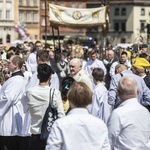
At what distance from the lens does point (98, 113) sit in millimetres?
11383

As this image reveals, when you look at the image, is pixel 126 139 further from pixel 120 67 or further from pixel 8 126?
pixel 120 67

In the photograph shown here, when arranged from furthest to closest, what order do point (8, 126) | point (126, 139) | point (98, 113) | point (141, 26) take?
point (141, 26) → point (98, 113) → point (8, 126) → point (126, 139)

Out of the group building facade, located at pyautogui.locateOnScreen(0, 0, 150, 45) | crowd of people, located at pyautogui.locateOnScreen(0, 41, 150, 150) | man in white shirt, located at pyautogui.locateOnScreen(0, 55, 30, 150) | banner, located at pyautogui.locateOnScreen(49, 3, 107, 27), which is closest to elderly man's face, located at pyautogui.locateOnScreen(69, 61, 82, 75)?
crowd of people, located at pyautogui.locateOnScreen(0, 41, 150, 150)

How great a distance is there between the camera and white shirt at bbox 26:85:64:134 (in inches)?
343

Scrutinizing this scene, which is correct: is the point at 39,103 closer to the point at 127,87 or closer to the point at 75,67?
the point at 127,87

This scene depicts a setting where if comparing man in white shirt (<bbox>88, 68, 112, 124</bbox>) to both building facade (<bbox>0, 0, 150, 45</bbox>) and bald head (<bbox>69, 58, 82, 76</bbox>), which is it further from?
building facade (<bbox>0, 0, 150, 45</bbox>)

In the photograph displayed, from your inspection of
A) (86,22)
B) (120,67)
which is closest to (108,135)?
(120,67)

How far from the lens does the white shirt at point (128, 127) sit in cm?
688

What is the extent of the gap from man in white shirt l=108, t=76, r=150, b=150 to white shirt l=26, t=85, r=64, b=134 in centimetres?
183

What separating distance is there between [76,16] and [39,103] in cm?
1365

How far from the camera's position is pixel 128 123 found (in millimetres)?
6871

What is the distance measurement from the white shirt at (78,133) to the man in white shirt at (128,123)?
0.35m

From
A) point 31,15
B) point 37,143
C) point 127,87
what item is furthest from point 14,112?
point 31,15

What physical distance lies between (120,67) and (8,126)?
2.89m
